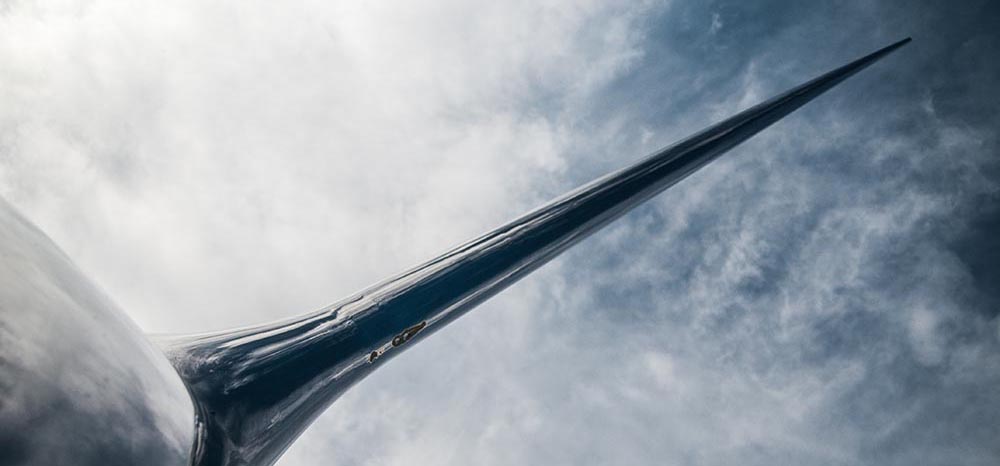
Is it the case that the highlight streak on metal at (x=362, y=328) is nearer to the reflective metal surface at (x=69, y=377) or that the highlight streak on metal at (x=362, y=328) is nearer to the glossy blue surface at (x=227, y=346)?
the glossy blue surface at (x=227, y=346)

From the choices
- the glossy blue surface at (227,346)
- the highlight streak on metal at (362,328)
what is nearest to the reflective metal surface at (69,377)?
the glossy blue surface at (227,346)

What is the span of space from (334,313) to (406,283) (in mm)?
778

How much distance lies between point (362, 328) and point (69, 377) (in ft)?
9.10

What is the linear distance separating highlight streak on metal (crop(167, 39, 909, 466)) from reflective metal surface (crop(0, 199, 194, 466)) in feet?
2.16

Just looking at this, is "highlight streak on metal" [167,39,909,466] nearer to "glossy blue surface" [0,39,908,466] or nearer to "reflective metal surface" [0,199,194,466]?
"glossy blue surface" [0,39,908,466]

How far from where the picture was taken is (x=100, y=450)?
2594 mm

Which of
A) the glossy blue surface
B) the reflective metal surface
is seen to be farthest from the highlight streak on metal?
the reflective metal surface

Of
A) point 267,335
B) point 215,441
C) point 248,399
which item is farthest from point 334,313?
point 215,441

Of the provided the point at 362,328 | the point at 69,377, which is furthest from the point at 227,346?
the point at 69,377

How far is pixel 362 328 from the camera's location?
5289 mm

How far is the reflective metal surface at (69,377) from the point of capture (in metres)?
2.35

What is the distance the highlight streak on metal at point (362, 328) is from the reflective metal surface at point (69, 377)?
657mm

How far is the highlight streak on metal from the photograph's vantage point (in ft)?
14.8

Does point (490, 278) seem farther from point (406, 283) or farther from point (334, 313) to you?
point (334, 313)
